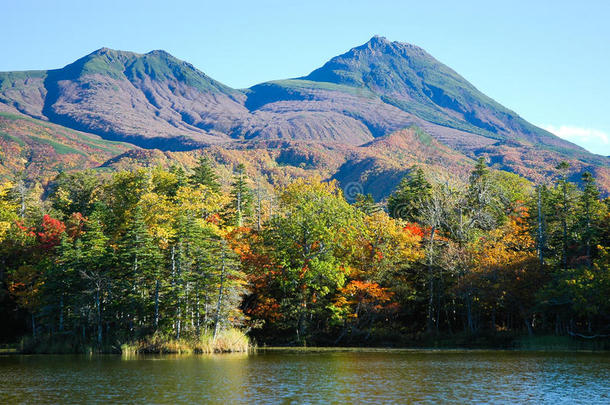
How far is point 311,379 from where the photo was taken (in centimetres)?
3525

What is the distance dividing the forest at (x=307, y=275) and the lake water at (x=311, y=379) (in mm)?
7107

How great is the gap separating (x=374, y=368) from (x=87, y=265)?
31869mm

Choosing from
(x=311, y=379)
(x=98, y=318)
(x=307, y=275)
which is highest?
(x=307, y=275)

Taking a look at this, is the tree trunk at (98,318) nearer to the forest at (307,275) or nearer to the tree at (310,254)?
the forest at (307,275)

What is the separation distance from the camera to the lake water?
94.0 feet

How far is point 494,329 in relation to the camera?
61969 millimetres

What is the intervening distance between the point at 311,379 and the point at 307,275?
1037 inches

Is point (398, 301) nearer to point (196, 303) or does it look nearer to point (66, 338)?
point (196, 303)

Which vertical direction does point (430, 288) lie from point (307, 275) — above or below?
below

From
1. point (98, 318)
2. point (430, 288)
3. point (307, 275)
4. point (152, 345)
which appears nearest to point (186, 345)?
point (152, 345)

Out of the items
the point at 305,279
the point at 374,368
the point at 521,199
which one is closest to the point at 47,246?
the point at 305,279

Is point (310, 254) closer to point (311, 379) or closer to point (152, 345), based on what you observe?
point (152, 345)

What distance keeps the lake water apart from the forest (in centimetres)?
711

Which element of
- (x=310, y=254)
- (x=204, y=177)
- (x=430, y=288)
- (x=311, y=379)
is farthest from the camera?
(x=204, y=177)
